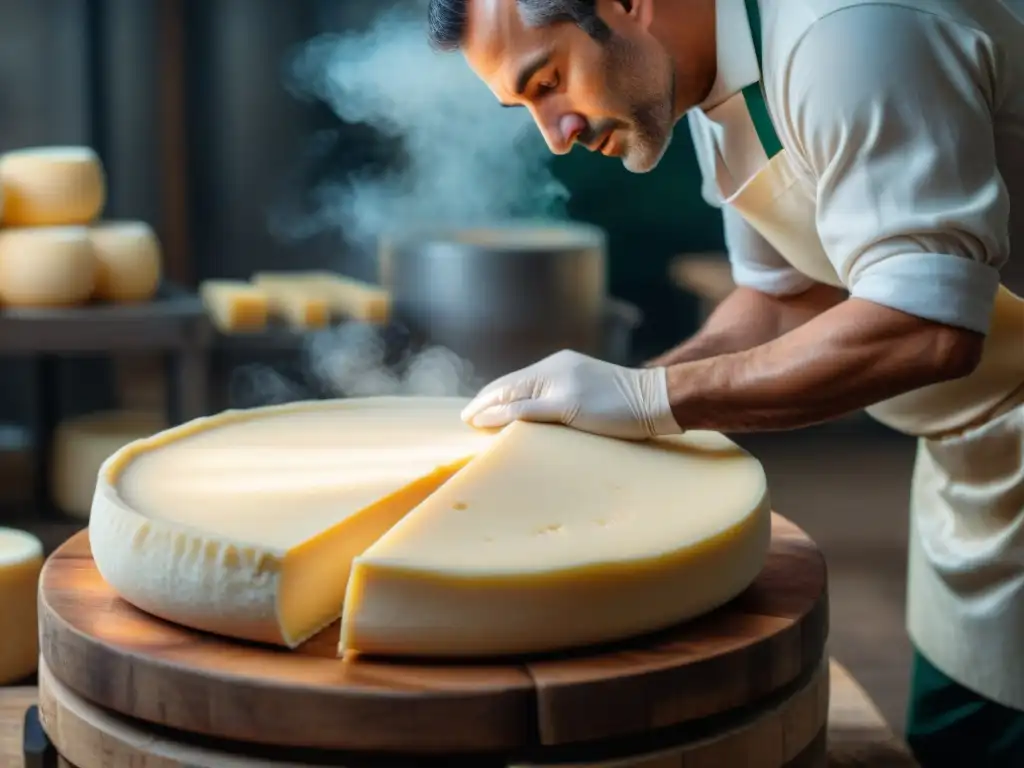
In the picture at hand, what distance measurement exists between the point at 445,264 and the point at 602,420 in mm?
1893

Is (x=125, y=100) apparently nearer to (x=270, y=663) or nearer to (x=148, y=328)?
(x=148, y=328)

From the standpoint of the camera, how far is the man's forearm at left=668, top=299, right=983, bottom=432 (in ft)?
4.25

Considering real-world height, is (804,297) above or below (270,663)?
above

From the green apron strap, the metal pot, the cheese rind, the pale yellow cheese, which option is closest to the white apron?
the green apron strap

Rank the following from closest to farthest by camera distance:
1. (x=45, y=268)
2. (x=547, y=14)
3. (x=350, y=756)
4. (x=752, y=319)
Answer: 1. (x=350, y=756)
2. (x=547, y=14)
3. (x=752, y=319)
4. (x=45, y=268)

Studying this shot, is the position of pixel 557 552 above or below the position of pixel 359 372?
above

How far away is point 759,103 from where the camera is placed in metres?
1.48

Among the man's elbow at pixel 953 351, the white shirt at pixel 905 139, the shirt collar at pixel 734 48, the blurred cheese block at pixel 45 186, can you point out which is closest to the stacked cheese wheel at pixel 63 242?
the blurred cheese block at pixel 45 186

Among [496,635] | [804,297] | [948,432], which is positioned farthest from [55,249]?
[496,635]

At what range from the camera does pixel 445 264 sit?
325 cm

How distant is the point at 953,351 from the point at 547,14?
523 millimetres

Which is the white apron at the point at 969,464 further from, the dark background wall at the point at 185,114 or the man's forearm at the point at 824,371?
the dark background wall at the point at 185,114

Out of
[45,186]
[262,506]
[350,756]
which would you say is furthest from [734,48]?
[45,186]

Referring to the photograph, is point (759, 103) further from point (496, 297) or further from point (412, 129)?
point (412, 129)
